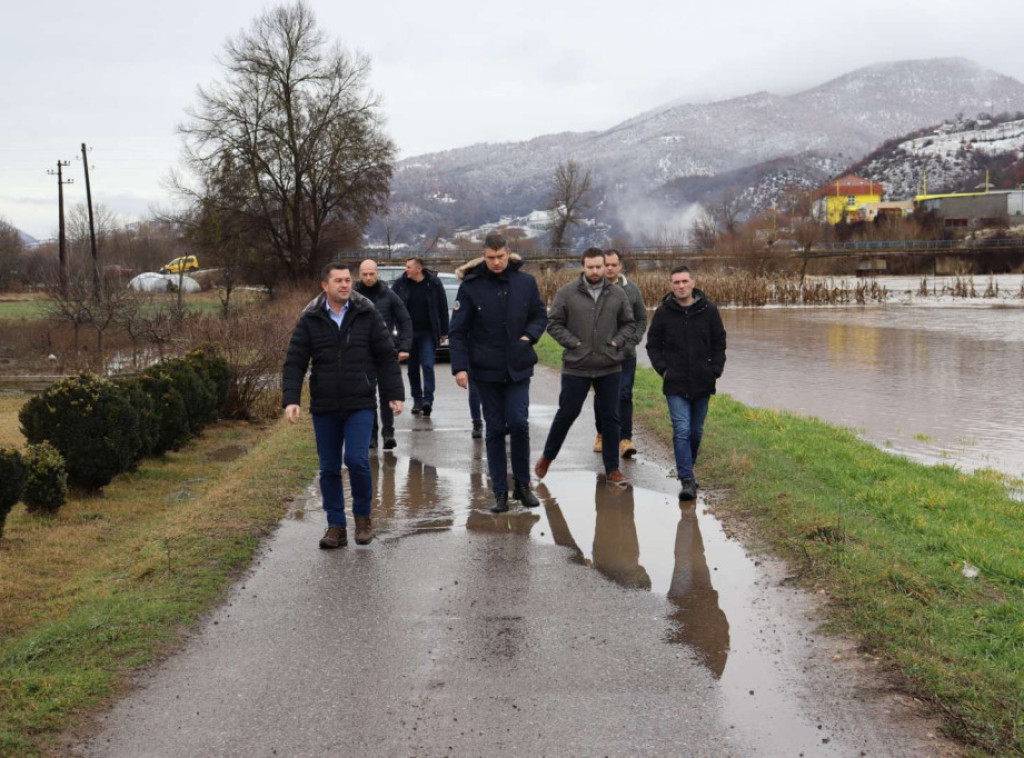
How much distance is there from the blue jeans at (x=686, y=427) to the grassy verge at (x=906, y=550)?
401mm

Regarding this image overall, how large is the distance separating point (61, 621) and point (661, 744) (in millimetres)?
3538

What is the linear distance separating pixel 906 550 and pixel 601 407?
309cm

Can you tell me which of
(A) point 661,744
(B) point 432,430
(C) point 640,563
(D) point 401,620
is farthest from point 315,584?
(B) point 432,430

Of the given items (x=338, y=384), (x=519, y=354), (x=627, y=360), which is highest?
(x=519, y=354)

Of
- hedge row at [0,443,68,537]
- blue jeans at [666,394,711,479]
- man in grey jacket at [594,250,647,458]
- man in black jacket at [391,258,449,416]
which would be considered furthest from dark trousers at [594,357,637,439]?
hedge row at [0,443,68,537]

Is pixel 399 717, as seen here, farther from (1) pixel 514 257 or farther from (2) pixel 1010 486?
(2) pixel 1010 486

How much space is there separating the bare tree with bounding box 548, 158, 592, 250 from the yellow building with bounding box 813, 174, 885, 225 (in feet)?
238

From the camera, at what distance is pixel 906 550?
6.44m

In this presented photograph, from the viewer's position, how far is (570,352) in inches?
343

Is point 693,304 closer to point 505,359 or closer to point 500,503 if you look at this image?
point 505,359

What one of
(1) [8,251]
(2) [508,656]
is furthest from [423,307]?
(1) [8,251]

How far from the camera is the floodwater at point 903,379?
1272 centimetres

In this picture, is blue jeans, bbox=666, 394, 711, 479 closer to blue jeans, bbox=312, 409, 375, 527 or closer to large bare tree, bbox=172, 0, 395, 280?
blue jeans, bbox=312, 409, 375, 527

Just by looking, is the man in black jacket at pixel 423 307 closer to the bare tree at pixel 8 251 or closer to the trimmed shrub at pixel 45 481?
the trimmed shrub at pixel 45 481
